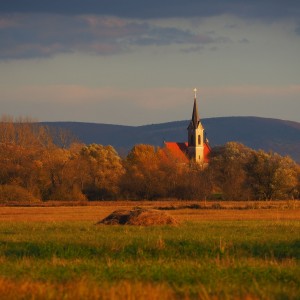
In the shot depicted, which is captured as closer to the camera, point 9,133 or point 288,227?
point 288,227

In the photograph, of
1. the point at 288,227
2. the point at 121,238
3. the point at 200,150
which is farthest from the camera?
the point at 200,150

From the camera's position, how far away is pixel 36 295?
15.2 m

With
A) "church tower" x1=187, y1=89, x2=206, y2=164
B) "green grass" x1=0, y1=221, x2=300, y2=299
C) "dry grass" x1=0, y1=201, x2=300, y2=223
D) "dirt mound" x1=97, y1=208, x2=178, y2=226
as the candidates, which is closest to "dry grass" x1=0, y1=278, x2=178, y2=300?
"green grass" x1=0, y1=221, x2=300, y2=299

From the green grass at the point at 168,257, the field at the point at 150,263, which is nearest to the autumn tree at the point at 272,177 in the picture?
the green grass at the point at 168,257

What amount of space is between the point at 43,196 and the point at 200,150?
91.3 metres

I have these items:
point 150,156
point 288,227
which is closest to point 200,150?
point 150,156

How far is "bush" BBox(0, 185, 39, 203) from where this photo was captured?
7412 centimetres

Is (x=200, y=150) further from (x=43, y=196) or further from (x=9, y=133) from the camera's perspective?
(x=43, y=196)

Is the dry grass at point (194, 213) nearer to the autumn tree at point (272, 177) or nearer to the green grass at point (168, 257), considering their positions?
the green grass at point (168, 257)

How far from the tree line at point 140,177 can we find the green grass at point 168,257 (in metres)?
51.8

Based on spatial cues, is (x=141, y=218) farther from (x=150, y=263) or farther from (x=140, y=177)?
(x=140, y=177)

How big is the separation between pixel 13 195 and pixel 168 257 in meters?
54.5

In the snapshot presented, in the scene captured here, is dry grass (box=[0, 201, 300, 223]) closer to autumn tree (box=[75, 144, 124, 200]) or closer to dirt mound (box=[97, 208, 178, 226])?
dirt mound (box=[97, 208, 178, 226])

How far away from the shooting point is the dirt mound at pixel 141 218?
103 feet
